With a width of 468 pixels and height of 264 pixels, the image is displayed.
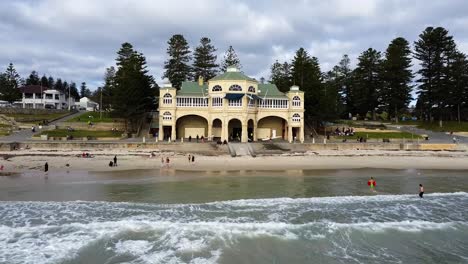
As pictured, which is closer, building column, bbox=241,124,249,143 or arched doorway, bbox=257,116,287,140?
building column, bbox=241,124,249,143

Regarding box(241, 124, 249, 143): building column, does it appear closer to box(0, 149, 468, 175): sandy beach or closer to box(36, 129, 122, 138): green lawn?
box(0, 149, 468, 175): sandy beach

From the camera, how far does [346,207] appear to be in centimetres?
1922

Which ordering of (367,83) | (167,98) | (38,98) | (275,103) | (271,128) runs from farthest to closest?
1. (38,98)
2. (367,83)
3. (271,128)
4. (275,103)
5. (167,98)

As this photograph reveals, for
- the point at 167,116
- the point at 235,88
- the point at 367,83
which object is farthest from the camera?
the point at 367,83

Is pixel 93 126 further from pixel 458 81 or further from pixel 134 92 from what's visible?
pixel 458 81

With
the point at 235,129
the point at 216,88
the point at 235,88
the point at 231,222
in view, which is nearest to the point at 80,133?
the point at 216,88

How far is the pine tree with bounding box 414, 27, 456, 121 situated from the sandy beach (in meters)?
20.7

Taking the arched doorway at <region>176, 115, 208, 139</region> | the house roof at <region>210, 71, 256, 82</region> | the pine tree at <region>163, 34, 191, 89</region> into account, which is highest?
the pine tree at <region>163, 34, 191, 89</region>

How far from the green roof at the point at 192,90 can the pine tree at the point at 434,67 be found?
3565 centimetres

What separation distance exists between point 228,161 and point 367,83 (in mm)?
44088

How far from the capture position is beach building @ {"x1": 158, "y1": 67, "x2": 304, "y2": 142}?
43834mm

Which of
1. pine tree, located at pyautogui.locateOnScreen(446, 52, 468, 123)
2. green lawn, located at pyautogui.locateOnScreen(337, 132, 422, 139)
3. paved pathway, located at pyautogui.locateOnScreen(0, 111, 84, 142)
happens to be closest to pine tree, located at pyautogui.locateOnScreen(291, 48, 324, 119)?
green lawn, located at pyautogui.locateOnScreen(337, 132, 422, 139)

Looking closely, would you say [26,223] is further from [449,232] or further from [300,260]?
[449,232]

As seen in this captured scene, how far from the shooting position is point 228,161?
1320 inches
